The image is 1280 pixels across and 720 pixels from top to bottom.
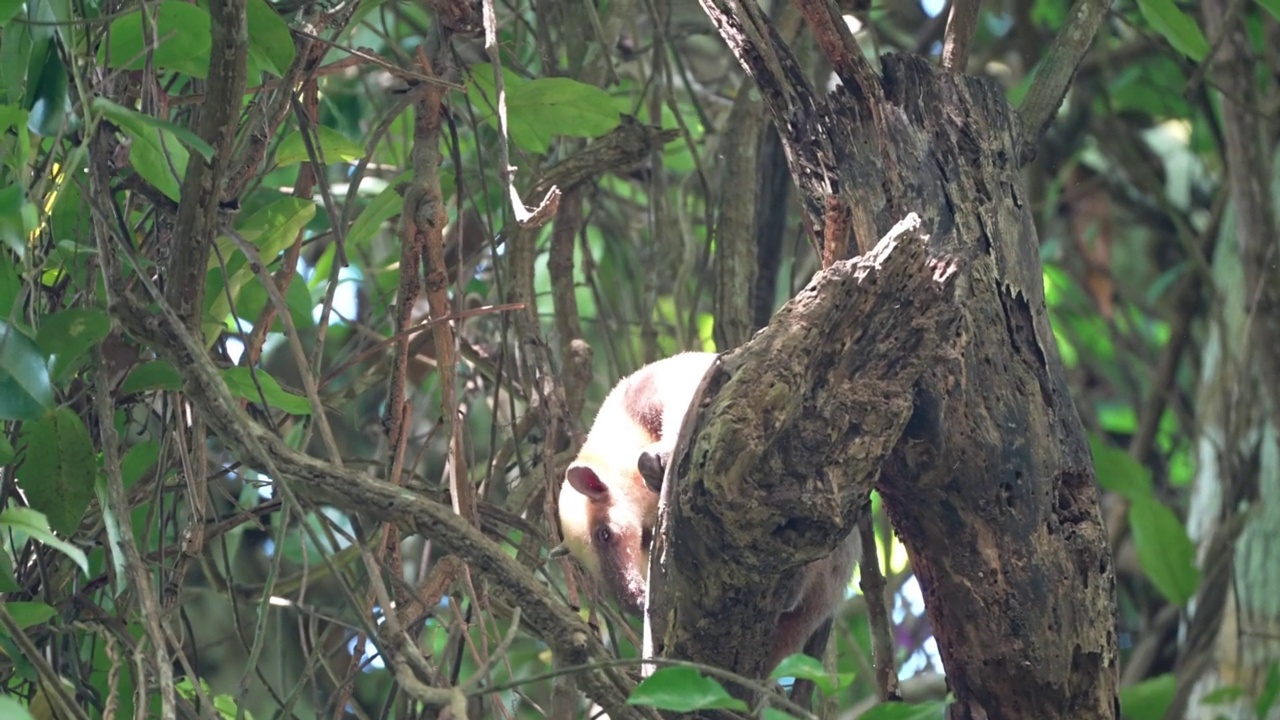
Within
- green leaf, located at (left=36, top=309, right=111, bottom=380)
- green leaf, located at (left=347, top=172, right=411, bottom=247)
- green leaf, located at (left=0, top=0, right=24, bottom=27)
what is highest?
green leaf, located at (left=0, top=0, right=24, bottom=27)

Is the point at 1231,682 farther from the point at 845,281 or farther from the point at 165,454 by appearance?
the point at 165,454

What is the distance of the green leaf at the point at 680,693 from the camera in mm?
1399

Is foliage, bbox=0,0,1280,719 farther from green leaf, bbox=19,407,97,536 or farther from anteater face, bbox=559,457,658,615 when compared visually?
anteater face, bbox=559,457,658,615

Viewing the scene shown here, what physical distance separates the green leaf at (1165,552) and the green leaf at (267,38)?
293 cm

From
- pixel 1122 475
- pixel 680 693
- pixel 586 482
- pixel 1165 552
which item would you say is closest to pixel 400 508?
pixel 680 693

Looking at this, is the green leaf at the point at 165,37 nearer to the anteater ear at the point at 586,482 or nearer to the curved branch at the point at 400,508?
the curved branch at the point at 400,508

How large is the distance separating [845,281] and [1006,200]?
1.57ft

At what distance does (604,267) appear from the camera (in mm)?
4133

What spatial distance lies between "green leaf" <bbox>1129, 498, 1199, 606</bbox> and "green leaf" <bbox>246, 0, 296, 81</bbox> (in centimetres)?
293

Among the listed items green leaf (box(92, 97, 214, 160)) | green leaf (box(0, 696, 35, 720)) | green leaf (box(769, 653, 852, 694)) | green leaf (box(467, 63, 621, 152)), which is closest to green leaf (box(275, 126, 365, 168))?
green leaf (box(467, 63, 621, 152))

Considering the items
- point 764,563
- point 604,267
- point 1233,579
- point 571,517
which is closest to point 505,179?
point 764,563

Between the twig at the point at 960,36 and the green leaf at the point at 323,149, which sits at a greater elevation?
the twig at the point at 960,36

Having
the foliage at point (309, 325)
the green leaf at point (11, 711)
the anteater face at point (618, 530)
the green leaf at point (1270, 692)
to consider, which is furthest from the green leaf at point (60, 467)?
the green leaf at point (1270, 692)

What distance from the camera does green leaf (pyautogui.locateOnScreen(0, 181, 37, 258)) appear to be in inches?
61.8
